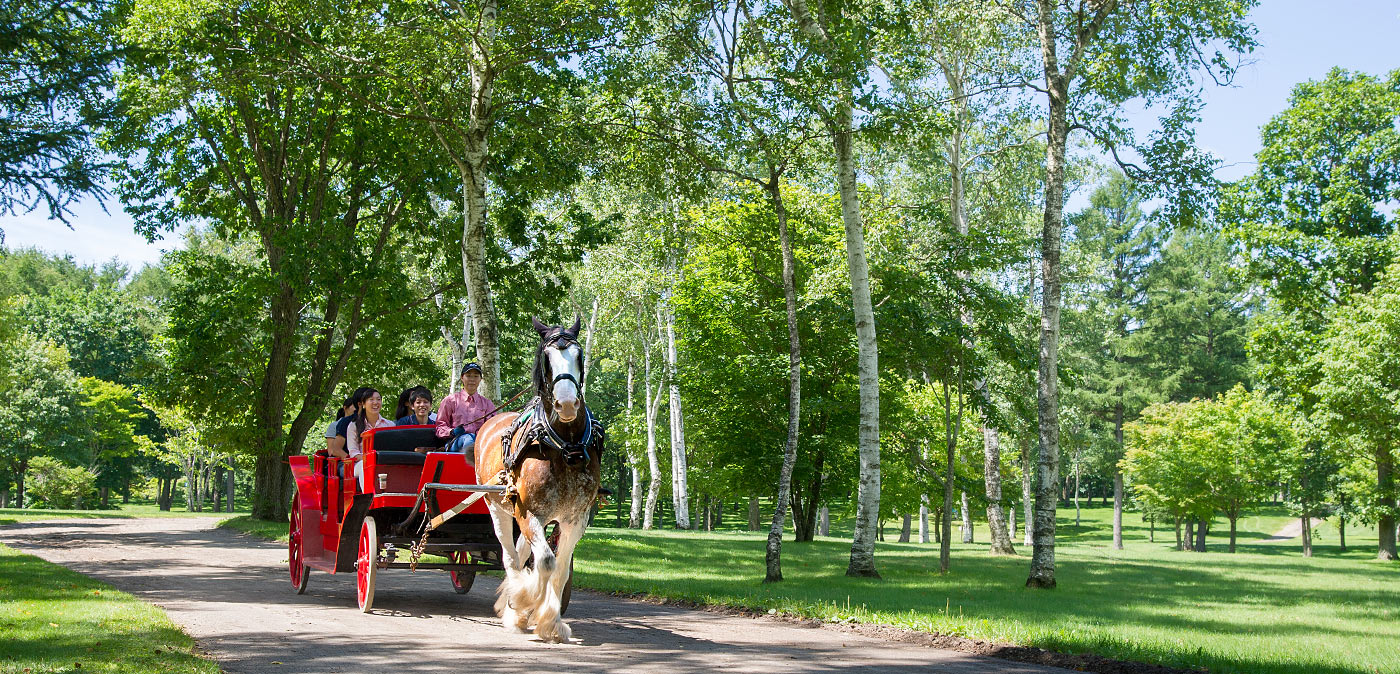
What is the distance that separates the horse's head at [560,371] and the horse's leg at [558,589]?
101 centimetres

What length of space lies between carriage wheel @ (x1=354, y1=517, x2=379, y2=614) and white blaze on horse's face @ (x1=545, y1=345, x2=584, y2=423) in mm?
3005

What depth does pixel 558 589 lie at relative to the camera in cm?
839

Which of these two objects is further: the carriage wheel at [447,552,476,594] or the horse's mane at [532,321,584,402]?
the carriage wheel at [447,552,476,594]

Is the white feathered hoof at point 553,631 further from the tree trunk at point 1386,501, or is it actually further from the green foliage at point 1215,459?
the green foliage at point 1215,459

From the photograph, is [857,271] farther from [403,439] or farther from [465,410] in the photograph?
[403,439]

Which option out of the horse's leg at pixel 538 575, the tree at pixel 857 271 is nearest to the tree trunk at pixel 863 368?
the tree at pixel 857 271

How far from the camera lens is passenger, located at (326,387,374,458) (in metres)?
11.3

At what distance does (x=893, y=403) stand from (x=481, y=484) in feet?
48.2

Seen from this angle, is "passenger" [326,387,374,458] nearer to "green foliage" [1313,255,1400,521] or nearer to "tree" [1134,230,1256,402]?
"green foliage" [1313,255,1400,521]

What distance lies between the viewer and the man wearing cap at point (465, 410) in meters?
10.4

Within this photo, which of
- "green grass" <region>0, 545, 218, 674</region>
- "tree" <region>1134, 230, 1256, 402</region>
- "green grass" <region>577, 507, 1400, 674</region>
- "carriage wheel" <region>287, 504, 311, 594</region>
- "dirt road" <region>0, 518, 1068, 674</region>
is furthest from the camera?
"tree" <region>1134, 230, 1256, 402</region>

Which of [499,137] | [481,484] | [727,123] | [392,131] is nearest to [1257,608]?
[727,123]

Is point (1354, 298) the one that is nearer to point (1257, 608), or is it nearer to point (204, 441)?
point (1257, 608)

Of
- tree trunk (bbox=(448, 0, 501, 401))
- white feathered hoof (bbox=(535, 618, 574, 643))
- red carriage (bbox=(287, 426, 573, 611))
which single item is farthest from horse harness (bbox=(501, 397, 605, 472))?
tree trunk (bbox=(448, 0, 501, 401))
